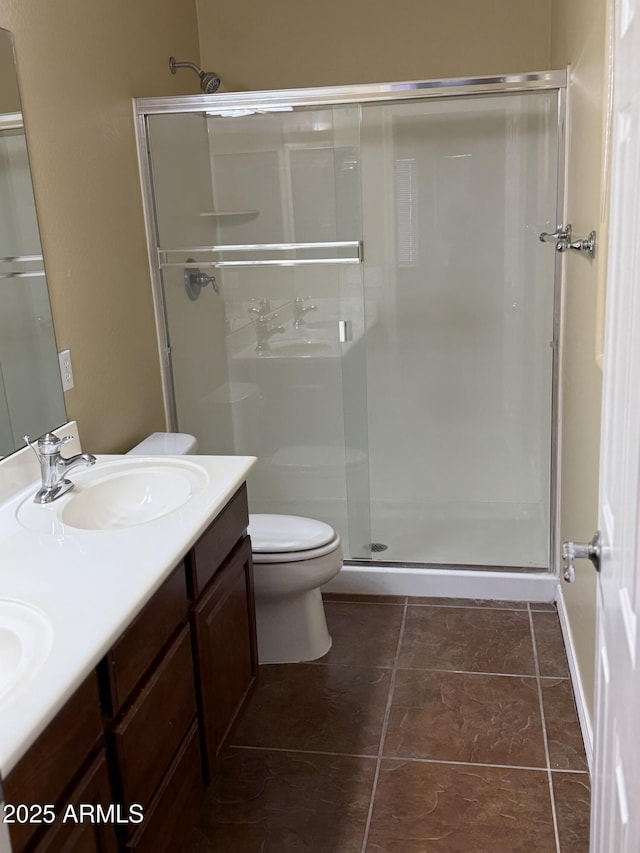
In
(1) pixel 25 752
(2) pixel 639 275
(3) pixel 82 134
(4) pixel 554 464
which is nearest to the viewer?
(2) pixel 639 275

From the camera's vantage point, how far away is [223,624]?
1975 mm

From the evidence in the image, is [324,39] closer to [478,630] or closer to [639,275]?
[478,630]

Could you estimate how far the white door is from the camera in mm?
913

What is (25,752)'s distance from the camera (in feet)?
3.53

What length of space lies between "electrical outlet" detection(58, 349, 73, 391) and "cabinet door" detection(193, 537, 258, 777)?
70 cm

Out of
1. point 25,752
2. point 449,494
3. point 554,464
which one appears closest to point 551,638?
point 554,464

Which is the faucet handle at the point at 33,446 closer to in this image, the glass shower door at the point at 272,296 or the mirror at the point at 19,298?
the mirror at the point at 19,298

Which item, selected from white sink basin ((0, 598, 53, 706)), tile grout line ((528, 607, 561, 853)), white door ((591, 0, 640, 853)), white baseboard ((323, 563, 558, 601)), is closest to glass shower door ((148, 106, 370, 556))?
white baseboard ((323, 563, 558, 601))

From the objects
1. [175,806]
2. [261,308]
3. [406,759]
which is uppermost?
[261,308]

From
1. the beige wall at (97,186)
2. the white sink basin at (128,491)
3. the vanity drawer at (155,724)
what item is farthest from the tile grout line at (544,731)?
the beige wall at (97,186)

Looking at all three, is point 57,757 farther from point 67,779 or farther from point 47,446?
point 47,446

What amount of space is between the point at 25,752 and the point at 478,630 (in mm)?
2056

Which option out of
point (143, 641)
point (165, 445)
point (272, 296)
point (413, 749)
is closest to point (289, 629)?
point (413, 749)

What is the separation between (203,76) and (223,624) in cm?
231
